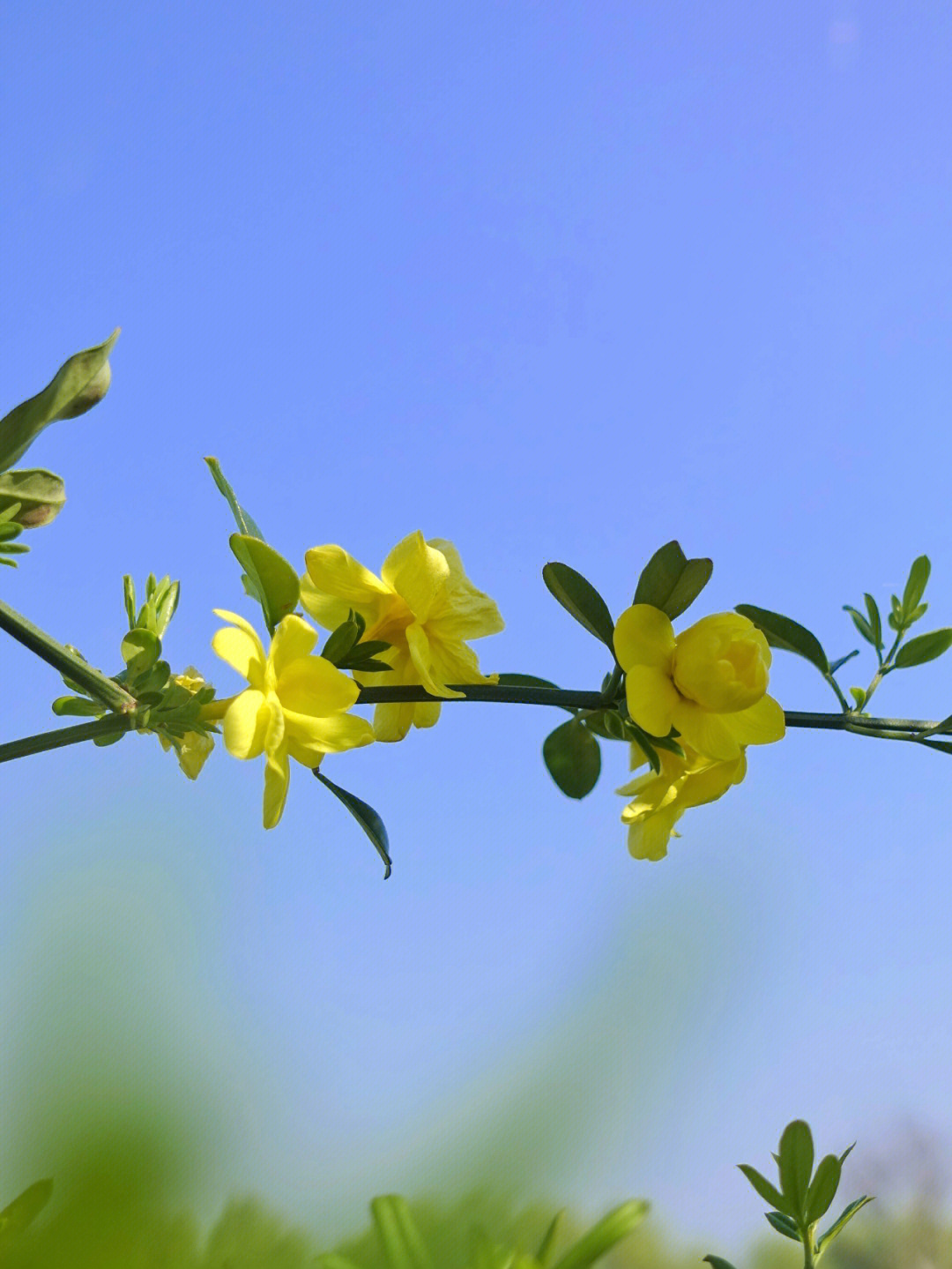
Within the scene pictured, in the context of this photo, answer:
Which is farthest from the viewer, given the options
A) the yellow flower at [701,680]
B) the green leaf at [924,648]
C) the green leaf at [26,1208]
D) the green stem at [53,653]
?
the green leaf at [924,648]

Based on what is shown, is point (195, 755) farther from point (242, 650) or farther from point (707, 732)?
point (707, 732)

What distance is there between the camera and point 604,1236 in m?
0.21

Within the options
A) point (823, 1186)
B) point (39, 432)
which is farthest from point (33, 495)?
point (823, 1186)

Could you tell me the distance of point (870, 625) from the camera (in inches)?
25.4

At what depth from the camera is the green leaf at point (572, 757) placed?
1.85ft

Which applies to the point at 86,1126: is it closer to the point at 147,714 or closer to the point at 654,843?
the point at 147,714

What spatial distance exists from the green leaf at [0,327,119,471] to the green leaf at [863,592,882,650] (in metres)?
0.45

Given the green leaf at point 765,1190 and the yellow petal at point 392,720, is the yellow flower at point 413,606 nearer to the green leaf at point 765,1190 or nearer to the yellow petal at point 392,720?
the yellow petal at point 392,720

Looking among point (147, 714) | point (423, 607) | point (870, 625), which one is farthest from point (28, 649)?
point (870, 625)

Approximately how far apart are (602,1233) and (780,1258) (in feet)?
0.53

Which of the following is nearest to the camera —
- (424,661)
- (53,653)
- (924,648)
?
(53,653)

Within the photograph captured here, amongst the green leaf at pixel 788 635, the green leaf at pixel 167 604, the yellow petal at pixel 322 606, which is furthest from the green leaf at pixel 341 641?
the green leaf at pixel 788 635

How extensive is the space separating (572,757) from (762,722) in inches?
4.3

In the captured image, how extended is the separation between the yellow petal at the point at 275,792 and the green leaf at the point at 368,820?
0.09 m
